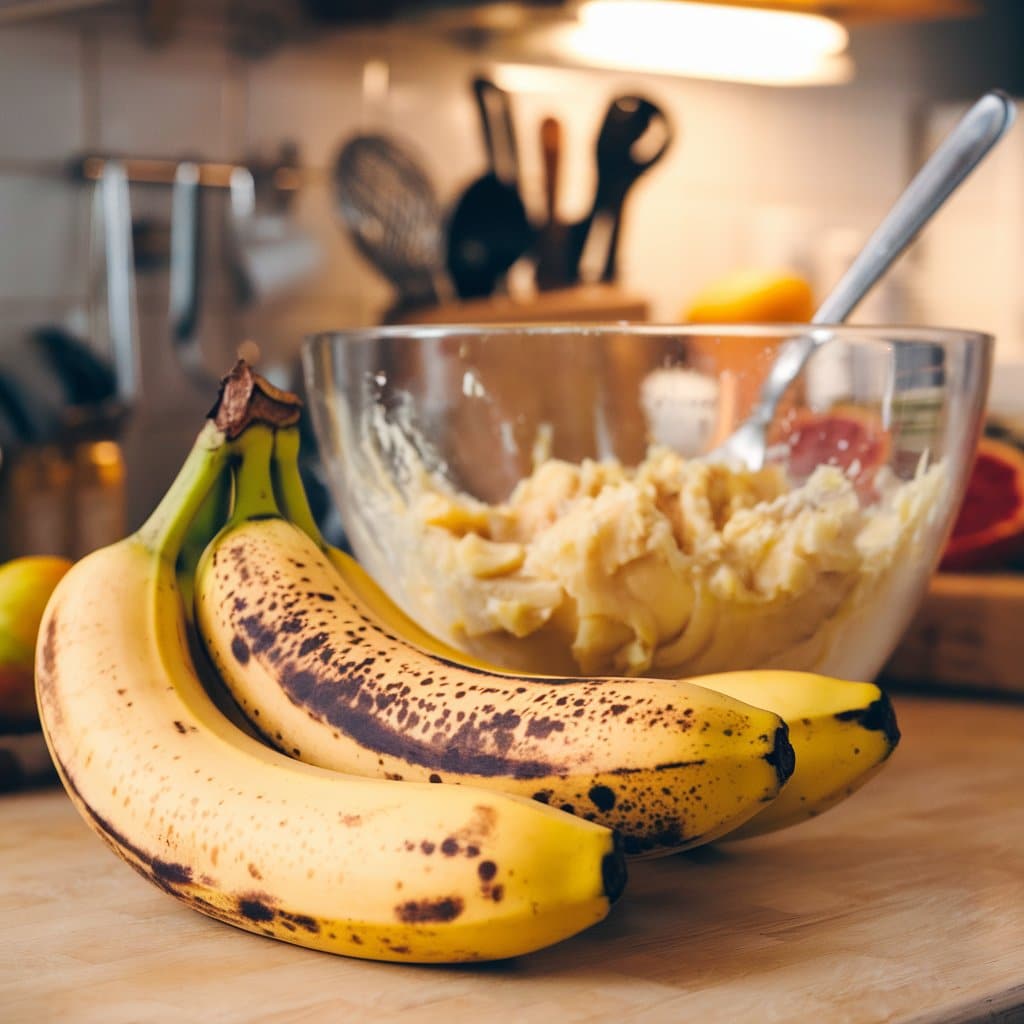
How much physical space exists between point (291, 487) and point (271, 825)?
202 mm

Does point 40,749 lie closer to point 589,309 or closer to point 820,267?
point 589,309

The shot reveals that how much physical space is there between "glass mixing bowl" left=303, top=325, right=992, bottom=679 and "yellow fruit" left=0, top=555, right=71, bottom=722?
167 mm

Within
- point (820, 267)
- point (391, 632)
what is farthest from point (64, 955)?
point (820, 267)

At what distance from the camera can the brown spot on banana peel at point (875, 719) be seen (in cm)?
53

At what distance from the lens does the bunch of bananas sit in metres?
0.43

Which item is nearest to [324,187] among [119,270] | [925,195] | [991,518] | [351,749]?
[119,270]

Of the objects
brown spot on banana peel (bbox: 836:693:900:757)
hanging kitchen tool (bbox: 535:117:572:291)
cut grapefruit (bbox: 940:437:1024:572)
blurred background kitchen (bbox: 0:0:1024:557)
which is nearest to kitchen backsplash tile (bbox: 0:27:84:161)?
blurred background kitchen (bbox: 0:0:1024:557)

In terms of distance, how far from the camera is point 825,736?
1.72 ft

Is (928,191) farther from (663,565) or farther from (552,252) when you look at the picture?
(552,252)

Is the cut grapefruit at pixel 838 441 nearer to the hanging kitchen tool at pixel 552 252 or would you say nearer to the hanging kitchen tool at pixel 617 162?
the hanging kitchen tool at pixel 617 162

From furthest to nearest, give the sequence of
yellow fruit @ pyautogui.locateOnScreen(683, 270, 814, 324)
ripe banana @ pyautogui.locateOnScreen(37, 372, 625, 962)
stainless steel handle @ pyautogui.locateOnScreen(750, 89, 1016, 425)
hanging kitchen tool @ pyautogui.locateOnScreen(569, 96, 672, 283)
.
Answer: hanging kitchen tool @ pyautogui.locateOnScreen(569, 96, 672, 283) < yellow fruit @ pyautogui.locateOnScreen(683, 270, 814, 324) < stainless steel handle @ pyautogui.locateOnScreen(750, 89, 1016, 425) < ripe banana @ pyautogui.locateOnScreen(37, 372, 625, 962)

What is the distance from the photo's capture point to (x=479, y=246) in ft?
5.85

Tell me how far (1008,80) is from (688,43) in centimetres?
78

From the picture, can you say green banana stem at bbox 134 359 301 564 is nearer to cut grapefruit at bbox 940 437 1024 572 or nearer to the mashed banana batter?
the mashed banana batter
